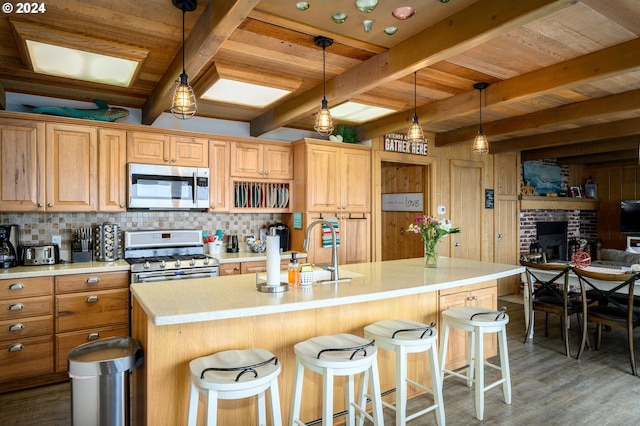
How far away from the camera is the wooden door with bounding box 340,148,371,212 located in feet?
16.0

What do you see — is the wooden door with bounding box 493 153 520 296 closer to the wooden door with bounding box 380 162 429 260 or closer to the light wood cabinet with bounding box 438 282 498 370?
the wooden door with bounding box 380 162 429 260

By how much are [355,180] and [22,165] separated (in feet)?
11.3

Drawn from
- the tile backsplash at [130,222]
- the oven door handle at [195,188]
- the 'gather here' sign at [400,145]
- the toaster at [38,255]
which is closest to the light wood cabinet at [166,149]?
the oven door handle at [195,188]

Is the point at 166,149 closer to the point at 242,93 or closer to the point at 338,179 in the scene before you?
the point at 242,93

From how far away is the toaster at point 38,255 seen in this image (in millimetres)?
3375

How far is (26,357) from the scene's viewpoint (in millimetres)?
3098

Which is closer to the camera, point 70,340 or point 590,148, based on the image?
point 70,340

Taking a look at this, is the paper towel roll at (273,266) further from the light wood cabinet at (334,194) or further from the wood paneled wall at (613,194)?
the wood paneled wall at (613,194)

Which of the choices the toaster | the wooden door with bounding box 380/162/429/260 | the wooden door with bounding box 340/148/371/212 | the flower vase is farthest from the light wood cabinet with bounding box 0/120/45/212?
the wooden door with bounding box 380/162/429/260

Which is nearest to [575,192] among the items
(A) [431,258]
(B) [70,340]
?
(A) [431,258]

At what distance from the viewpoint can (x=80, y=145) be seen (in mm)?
3590

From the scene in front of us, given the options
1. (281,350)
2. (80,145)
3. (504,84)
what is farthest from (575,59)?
(80,145)

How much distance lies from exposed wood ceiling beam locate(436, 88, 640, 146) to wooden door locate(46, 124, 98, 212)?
4.47 meters

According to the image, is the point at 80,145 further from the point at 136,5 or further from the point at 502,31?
the point at 502,31
